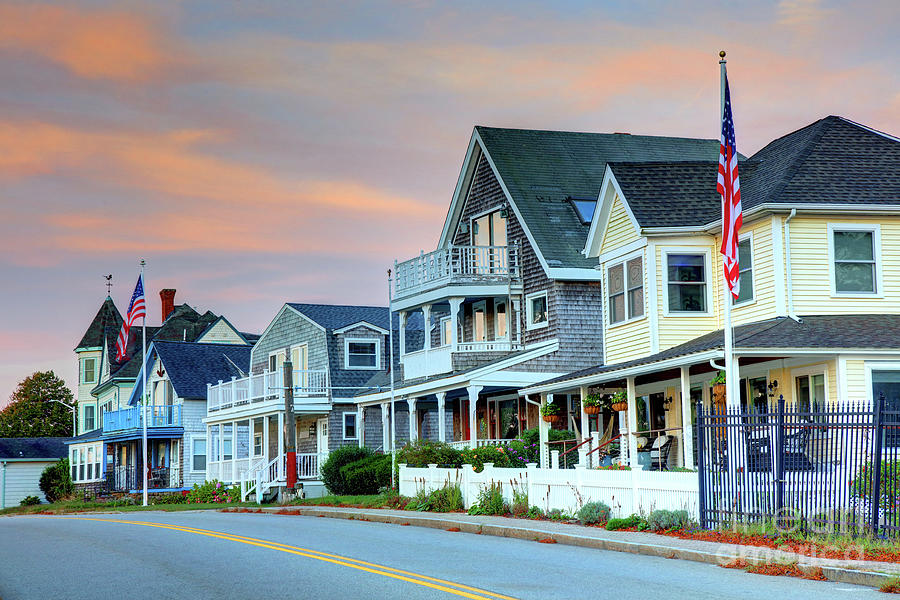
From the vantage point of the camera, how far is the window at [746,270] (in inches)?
987

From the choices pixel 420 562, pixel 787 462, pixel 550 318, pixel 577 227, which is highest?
pixel 577 227

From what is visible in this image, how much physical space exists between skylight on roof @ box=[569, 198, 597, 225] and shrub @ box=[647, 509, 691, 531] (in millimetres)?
18449

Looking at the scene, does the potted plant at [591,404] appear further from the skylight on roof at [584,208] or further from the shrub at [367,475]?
the skylight on roof at [584,208]

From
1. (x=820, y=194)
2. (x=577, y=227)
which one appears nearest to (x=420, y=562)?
(x=820, y=194)

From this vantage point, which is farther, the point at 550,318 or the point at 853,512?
the point at 550,318

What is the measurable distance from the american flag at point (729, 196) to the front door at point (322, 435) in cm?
2896

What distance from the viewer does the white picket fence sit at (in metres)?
18.5

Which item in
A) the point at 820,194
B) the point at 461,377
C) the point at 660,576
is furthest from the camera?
the point at 461,377

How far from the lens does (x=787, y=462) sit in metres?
16.8

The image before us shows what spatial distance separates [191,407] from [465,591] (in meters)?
46.7

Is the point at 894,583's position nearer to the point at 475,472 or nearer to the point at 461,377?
the point at 475,472

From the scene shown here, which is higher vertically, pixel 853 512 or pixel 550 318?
pixel 550 318

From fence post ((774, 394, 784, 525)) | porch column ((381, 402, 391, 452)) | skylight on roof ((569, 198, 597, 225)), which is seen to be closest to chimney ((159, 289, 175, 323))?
porch column ((381, 402, 391, 452))

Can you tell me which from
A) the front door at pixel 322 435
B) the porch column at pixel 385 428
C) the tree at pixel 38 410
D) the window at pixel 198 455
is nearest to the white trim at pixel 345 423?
the front door at pixel 322 435
